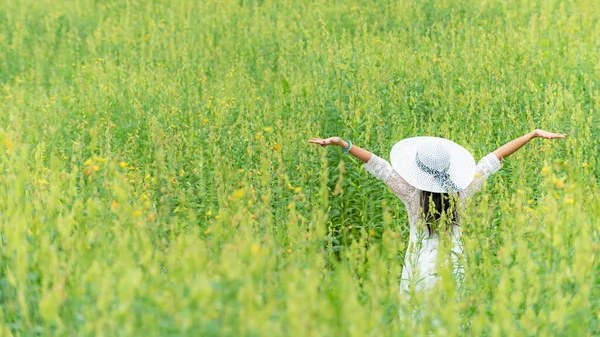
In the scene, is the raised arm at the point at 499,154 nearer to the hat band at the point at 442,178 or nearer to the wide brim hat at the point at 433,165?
the wide brim hat at the point at 433,165

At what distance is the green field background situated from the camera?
252 cm

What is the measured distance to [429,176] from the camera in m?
4.27

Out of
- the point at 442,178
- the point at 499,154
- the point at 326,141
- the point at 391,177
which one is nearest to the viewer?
the point at 442,178

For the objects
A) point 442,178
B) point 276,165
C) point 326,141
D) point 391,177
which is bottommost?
point 276,165

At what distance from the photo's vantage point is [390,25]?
9.27 metres

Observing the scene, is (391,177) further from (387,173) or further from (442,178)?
(442,178)

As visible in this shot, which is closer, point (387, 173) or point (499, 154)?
point (387, 173)

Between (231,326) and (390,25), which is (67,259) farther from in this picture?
Answer: (390,25)

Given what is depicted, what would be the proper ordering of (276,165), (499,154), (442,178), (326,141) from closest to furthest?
(442,178) < (326,141) < (499,154) < (276,165)

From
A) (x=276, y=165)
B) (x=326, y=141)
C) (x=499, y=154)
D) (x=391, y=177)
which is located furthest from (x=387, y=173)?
(x=276, y=165)

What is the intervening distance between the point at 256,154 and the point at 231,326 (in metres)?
3.40

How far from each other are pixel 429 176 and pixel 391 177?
0.92ft

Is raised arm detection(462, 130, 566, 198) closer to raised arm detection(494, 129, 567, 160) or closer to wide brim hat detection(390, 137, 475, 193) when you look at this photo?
raised arm detection(494, 129, 567, 160)

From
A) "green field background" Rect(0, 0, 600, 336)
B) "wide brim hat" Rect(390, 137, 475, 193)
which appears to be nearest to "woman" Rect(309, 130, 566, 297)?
"wide brim hat" Rect(390, 137, 475, 193)
